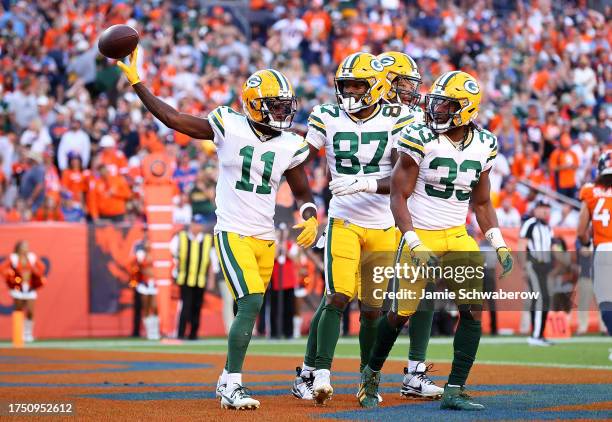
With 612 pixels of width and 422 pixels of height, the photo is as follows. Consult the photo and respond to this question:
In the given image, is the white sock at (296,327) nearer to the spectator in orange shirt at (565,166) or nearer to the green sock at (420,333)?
the spectator in orange shirt at (565,166)

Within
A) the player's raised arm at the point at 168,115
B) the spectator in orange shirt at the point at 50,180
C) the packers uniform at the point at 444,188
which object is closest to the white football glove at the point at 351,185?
the packers uniform at the point at 444,188

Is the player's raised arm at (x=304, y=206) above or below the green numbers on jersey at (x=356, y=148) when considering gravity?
below

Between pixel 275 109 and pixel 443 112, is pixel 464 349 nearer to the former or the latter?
pixel 443 112

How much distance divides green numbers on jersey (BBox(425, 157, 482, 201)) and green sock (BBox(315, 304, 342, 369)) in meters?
0.93

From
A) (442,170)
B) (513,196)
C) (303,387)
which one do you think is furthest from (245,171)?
(513,196)

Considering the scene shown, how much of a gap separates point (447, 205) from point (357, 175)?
2.18 feet

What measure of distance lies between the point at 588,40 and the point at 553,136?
3.58 metres

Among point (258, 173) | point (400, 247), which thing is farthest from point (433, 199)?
point (258, 173)

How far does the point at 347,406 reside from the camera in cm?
714

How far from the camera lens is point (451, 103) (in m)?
6.99

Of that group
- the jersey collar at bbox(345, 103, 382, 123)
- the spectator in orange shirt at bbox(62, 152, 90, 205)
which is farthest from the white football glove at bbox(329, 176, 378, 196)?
the spectator in orange shirt at bbox(62, 152, 90, 205)

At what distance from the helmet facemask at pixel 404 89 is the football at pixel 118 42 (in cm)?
181

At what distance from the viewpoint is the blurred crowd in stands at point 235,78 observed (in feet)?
54.7

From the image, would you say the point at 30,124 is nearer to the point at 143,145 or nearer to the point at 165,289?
the point at 143,145
